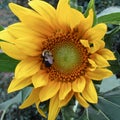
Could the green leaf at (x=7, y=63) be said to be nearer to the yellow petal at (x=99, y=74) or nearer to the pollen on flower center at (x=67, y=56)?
the pollen on flower center at (x=67, y=56)

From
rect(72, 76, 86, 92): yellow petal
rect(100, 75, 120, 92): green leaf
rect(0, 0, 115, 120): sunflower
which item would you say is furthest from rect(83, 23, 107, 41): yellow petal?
rect(100, 75, 120, 92): green leaf

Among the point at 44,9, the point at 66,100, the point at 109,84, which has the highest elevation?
the point at 44,9

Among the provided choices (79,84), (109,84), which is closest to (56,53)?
(79,84)

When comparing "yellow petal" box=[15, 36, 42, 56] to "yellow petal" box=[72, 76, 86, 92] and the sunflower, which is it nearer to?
the sunflower

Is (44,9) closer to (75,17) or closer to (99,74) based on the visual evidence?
(75,17)

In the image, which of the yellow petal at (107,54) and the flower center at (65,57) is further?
the flower center at (65,57)

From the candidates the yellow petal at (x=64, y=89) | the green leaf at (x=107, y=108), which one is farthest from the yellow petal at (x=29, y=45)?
the green leaf at (x=107, y=108)
